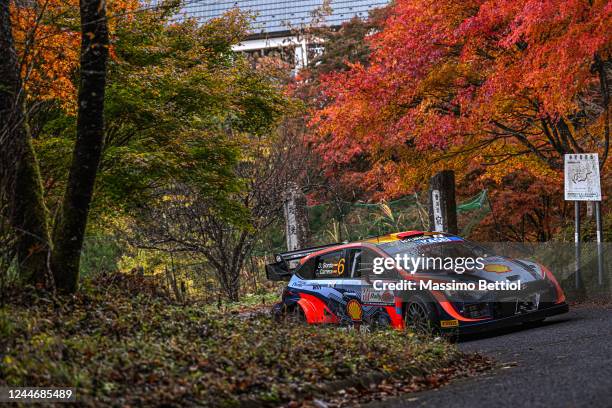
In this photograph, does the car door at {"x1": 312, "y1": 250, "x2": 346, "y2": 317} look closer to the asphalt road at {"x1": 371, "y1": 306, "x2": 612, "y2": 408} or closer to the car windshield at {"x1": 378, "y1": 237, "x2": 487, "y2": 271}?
the car windshield at {"x1": 378, "y1": 237, "x2": 487, "y2": 271}

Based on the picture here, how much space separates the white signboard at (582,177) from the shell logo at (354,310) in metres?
5.41

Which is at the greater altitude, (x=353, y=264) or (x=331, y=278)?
(x=353, y=264)

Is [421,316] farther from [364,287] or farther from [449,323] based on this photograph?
[364,287]

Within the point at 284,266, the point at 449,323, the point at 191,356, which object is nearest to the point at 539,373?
the point at 449,323

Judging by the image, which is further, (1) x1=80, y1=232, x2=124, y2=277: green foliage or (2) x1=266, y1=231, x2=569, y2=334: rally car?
(1) x1=80, y1=232, x2=124, y2=277: green foliage

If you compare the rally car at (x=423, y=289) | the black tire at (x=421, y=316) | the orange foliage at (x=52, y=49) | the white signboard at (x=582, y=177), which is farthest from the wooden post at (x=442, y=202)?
the orange foliage at (x=52, y=49)

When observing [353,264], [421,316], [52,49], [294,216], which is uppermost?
[52,49]

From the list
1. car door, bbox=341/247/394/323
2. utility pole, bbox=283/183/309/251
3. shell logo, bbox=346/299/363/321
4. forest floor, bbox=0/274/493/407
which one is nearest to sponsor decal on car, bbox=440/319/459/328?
car door, bbox=341/247/394/323

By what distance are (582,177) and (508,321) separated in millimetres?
4858

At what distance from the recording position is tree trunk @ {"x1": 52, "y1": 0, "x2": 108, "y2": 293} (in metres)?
9.34

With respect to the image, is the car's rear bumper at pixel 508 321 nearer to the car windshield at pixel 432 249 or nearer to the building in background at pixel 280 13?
the car windshield at pixel 432 249

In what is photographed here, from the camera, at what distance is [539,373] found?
860cm

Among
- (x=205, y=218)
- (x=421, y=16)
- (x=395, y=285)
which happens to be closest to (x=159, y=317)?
(x=395, y=285)

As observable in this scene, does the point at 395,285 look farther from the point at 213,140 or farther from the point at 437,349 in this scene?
the point at 213,140
